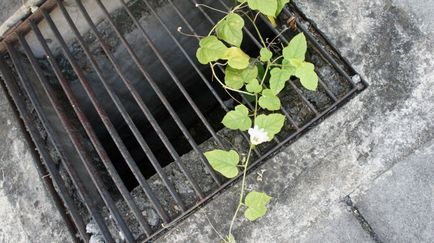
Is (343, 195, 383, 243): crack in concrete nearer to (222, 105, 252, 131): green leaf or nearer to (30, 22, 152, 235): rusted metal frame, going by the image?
(222, 105, 252, 131): green leaf

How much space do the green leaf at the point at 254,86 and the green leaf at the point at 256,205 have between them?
460 mm

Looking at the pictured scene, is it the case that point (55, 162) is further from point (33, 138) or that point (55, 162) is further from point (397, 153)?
point (397, 153)

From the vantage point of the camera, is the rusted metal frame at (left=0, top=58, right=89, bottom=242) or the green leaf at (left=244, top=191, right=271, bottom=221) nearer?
the green leaf at (left=244, top=191, right=271, bottom=221)

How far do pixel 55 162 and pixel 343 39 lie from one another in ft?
5.14

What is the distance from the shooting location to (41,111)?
7.52 ft

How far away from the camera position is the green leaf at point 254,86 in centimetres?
196

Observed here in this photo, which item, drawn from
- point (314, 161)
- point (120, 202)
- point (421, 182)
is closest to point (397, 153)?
point (421, 182)

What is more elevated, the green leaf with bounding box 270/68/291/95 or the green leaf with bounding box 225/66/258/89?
the green leaf with bounding box 225/66/258/89

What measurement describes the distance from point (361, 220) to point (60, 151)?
1.49m

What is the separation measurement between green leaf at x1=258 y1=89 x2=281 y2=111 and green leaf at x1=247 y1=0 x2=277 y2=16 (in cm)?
35

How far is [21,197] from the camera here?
88.8 inches

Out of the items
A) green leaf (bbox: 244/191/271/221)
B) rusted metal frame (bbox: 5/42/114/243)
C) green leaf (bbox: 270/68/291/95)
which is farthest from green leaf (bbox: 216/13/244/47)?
rusted metal frame (bbox: 5/42/114/243)

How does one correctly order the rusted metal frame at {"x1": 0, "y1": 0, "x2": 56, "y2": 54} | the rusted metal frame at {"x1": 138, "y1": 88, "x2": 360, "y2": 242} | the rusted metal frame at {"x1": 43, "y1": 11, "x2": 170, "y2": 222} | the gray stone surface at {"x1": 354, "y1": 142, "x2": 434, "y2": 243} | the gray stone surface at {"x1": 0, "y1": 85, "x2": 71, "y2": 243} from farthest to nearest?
the rusted metal frame at {"x1": 0, "y1": 0, "x2": 56, "y2": 54}
the gray stone surface at {"x1": 0, "y1": 85, "x2": 71, "y2": 243}
the rusted metal frame at {"x1": 43, "y1": 11, "x2": 170, "y2": 222}
the rusted metal frame at {"x1": 138, "y1": 88, "x2": 360, "y2": 242}
the gray stone surface at {"x1": 354, "y1": 142, "x2": 434, "y2": 243}

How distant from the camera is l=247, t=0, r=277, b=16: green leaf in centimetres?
194
